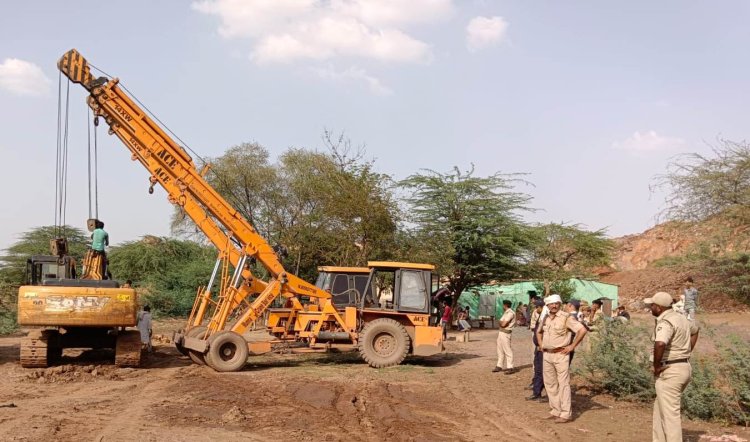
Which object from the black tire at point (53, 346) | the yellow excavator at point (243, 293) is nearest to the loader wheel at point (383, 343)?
the yellow excavator at point (243, 293)

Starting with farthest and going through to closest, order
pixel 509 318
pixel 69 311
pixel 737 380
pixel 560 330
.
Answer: pixel 509 318 → pixel 69 311 → pixel 560 330 → pixel 737 380

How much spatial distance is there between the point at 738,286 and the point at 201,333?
1187 centimetres

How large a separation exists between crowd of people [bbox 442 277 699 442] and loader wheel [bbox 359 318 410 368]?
2115 mm

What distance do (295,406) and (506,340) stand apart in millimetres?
5390

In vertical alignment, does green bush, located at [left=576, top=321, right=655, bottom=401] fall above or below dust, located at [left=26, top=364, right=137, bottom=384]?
above

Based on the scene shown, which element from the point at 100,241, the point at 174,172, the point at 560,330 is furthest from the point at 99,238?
the point at 560,330

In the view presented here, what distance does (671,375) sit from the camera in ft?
22.7

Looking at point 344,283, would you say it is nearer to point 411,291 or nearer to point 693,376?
point 411,291

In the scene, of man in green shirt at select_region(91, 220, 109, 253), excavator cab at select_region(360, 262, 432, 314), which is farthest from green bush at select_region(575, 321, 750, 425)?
man in green shirt at select_region(91, 220, 109, 253)

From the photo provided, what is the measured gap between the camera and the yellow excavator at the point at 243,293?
1386 centimetres

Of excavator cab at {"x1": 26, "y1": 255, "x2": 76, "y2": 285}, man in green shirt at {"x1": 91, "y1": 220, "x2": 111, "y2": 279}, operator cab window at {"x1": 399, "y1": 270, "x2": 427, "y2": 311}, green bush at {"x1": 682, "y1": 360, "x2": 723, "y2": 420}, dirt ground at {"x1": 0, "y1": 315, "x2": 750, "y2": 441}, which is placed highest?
man in green shirt at {"x1": 91, "y1": 220, "x2": 111, "y2": 279}

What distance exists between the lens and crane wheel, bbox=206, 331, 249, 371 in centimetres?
1348

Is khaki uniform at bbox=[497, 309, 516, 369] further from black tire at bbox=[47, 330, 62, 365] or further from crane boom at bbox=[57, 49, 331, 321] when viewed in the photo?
black tire at bbox=[47, 330, 62, 365]

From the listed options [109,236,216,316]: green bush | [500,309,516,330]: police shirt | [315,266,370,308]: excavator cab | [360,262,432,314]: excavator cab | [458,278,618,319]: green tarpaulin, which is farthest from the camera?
[458,278,618,319]: green tarpaulin
